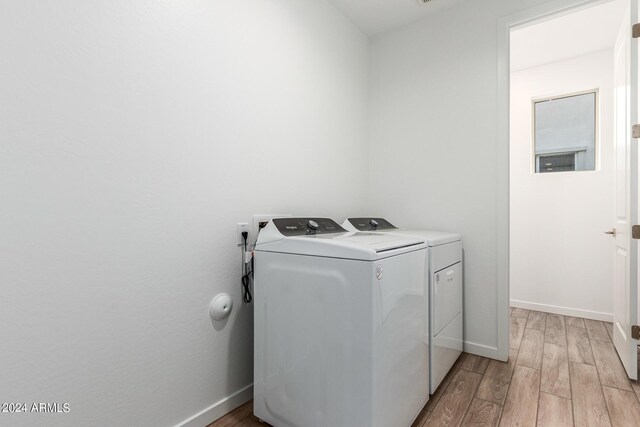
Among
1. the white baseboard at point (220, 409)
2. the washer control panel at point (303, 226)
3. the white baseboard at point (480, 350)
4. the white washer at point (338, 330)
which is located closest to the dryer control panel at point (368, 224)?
the washer control panel at point (303, 226)

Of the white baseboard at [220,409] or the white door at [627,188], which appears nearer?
the white baseboard at [220,409]

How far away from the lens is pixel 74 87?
103 centimetres

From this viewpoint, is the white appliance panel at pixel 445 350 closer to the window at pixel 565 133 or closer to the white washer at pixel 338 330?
the white washer at pixel 338 330

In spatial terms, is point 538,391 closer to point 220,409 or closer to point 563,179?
point 220,409

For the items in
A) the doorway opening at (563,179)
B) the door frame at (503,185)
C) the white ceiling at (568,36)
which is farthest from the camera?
the doorway opening at (563,179)

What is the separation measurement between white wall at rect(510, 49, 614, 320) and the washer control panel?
2.46 meters

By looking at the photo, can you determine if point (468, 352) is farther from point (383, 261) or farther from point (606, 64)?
point (606, 64)

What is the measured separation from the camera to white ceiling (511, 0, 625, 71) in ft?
7.79

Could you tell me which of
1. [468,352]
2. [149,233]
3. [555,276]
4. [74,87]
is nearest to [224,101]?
[74,87]

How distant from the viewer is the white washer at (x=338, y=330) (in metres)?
1.14

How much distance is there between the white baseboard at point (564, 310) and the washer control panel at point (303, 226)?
2573mm

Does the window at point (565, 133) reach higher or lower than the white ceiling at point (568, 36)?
lower

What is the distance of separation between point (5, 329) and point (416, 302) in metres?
1.46

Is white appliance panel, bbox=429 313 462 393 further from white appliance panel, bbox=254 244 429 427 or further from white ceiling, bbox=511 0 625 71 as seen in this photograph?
white ceiling, bbox=511 0 625 71
